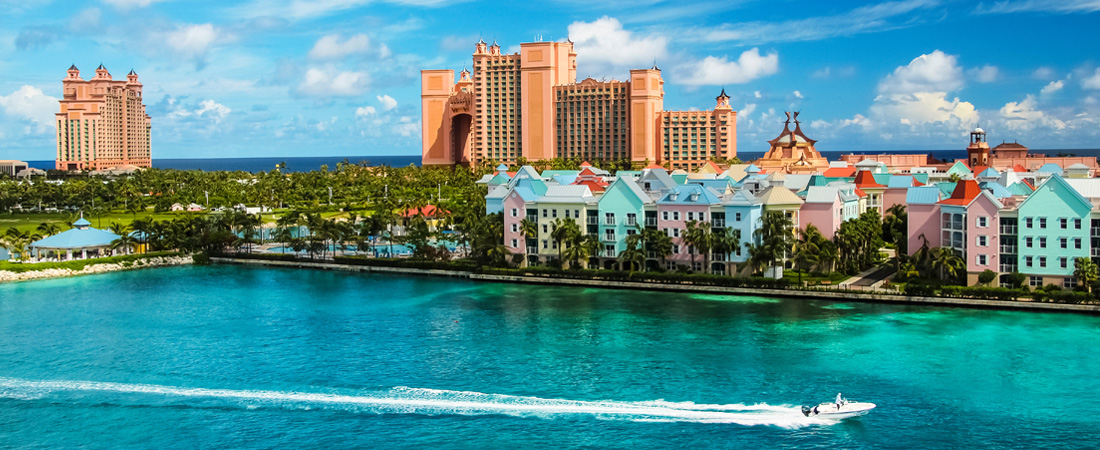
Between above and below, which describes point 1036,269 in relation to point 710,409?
above

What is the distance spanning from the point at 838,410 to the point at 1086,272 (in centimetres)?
3038

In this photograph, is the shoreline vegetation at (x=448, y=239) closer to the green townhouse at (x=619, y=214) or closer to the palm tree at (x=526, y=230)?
the palm tree at (x=526, y=230)

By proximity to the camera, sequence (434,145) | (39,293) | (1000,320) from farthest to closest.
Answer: (434,145), (39,293), (1000,320)

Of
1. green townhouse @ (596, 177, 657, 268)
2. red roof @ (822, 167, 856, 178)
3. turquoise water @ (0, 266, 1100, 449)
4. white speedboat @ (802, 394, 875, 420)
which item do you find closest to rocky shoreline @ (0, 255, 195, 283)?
Answer: turquoise water @ (0, 266, 1100, 449)

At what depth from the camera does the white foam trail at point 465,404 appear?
39.7 meters

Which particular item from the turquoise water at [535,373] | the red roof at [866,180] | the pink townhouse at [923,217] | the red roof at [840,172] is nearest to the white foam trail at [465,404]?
the turquoise water at [535,373]

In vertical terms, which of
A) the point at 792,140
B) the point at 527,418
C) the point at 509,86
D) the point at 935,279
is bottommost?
the point at 527,418

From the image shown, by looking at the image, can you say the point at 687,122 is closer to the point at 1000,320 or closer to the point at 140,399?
the point at 1000,320

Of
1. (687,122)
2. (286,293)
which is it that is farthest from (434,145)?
(286,293)

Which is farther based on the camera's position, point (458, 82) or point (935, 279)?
point (458, 82)

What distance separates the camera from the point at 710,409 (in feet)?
133

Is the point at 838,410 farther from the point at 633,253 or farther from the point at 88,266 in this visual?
the point at 88,266

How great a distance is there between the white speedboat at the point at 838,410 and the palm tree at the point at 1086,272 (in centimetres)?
2890

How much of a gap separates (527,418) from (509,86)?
144m
